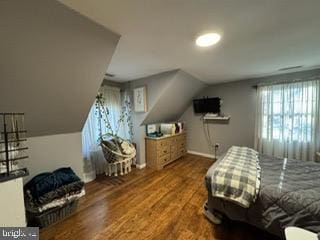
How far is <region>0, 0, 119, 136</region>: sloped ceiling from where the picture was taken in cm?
114

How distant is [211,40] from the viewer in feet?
5.86

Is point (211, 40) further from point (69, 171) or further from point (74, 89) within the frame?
point (69, 171)

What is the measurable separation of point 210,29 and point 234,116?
3.14m

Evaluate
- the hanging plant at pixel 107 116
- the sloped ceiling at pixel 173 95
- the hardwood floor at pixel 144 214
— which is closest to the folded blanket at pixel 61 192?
the hardwood floor at pixel 144 214

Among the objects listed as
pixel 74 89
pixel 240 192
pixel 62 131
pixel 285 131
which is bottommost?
pixel 240 192

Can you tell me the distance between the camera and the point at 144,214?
6.92ft

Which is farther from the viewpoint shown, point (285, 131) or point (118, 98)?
point (118, 98)

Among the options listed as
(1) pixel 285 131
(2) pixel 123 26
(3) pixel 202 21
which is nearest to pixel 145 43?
(2) pixel 123 26

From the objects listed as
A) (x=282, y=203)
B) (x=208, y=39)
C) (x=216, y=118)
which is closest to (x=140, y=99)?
(x=208, y=39)

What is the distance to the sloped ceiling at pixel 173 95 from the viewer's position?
10.7 ft

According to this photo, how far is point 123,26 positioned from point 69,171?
7.09 feet

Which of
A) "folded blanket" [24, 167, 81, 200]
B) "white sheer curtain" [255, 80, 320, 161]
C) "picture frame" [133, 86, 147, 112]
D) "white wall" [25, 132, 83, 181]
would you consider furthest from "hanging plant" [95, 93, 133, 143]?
"white sheer curtain" [255, 80, 320, 161]

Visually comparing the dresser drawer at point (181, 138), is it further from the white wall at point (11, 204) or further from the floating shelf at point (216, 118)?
the white wall at point (11, 204)

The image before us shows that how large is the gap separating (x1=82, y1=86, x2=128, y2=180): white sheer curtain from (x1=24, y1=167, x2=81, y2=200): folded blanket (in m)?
1.04
